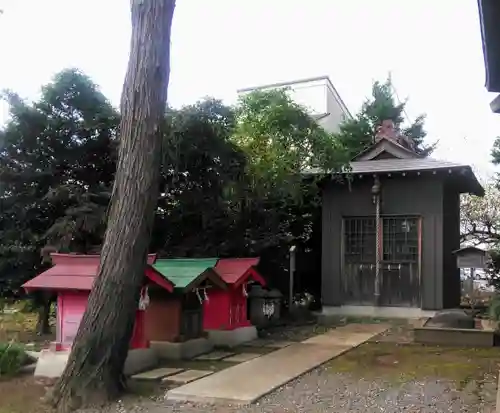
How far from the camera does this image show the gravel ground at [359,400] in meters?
5.77

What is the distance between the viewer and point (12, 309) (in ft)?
48.3

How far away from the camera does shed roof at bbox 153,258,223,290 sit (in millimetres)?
8997

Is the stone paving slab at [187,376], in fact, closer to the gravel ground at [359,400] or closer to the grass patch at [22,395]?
the gravel ground at [359,400]

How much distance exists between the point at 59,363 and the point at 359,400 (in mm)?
3853

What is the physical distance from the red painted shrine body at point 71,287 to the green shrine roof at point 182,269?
0.93 meters

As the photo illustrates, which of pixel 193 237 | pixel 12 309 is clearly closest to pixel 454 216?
pixel 193 237

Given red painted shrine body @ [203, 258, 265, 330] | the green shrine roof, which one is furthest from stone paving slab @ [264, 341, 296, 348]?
Answer: the green shrine roof

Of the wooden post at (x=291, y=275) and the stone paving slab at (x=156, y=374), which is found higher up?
the wooden post at (x=291, y=275)

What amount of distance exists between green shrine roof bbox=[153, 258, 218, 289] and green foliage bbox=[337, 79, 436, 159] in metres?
11.9

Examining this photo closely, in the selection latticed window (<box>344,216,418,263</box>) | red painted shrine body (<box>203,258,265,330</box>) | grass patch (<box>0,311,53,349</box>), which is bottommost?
grass patch (<box>0,311,53,349</box>)

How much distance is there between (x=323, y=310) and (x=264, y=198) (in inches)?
129

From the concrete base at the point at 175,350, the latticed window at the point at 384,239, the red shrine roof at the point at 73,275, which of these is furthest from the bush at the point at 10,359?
the latticed window at the point at 384,239

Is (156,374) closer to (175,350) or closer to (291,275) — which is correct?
(175,350)

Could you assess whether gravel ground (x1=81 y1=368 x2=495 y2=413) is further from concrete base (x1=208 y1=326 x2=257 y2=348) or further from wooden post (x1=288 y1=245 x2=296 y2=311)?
wooden post (x1=288 y1=245 x2=296 y2=311)
